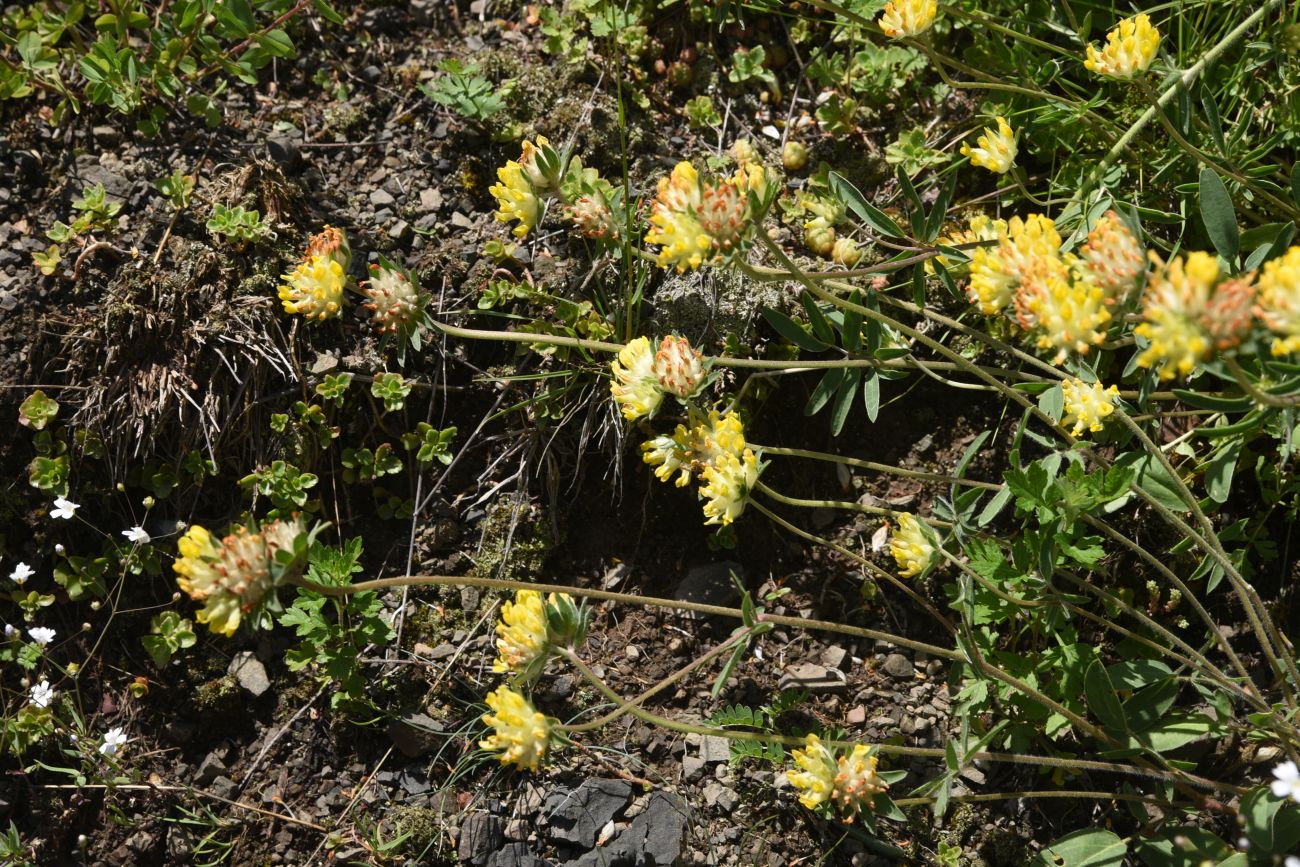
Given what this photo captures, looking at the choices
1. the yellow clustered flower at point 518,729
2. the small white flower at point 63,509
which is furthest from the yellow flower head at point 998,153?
the small white flower at point 63,509

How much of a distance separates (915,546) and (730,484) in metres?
0.51

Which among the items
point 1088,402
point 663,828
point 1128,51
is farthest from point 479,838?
point 1128,51

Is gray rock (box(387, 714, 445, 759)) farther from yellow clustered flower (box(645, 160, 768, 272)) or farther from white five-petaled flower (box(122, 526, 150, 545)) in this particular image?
yellow clustered flower (box(645, 160, 768, 272))

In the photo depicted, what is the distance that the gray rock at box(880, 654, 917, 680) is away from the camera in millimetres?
3207

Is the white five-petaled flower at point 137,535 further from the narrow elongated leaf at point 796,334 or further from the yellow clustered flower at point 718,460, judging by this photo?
the narrow elongated leaf at point 796,334

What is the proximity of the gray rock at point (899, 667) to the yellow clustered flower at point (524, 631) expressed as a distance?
125 cm

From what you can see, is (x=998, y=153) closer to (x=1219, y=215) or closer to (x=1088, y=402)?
(x=1219, y=215)

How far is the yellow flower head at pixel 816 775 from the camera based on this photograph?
2.58 m

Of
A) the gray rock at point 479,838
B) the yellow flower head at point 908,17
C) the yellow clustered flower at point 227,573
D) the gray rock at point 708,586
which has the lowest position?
the gray rock at point 479,838

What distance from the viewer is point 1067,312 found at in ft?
6.88

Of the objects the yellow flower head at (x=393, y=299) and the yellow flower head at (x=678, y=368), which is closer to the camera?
the yellow flower head at (x=678, y=368)

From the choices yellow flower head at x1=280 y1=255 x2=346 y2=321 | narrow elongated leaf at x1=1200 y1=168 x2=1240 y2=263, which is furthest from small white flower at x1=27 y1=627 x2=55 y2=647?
narrow elongated leaf at x1=1200 y1=168 x2=1240 y2=263

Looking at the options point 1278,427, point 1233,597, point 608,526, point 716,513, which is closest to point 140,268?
point 608,526

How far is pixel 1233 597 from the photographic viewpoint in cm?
316
